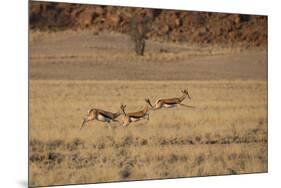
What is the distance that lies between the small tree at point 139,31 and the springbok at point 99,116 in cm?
66

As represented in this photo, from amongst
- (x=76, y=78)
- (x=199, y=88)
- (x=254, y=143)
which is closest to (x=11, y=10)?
(x=76, y=78)

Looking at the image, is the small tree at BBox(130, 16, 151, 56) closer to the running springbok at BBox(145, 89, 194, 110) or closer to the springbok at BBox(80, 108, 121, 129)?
Result: the running springbok at BBox(145, 89, 194, 110)

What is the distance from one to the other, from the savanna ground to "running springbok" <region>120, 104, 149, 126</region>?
5cm

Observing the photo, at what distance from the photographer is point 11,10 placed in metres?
5.06

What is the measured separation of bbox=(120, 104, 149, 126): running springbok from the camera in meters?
5.34

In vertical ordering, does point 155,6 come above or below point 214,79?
above

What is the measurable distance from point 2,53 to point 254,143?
2744mm

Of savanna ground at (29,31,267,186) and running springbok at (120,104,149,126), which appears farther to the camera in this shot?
running springbok at (120,104,149,126)

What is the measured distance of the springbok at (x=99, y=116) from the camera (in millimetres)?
5223

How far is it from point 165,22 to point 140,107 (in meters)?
0.89

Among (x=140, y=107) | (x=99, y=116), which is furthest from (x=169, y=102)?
(x=99, y=116)

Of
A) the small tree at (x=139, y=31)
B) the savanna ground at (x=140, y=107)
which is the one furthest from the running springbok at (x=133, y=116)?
the small tree at (x=139, y=31)

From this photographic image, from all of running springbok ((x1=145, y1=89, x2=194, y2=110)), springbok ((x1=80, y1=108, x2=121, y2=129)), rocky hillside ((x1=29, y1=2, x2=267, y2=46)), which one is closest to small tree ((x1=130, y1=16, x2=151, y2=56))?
rocky hillside ((x1=29, y1=2, x2=267, y2=46))
